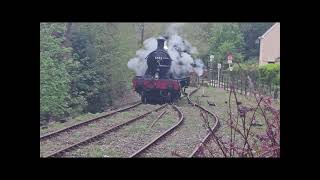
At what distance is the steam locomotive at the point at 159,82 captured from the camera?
43.3 feet

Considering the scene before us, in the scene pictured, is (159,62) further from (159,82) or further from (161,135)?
(161,135)

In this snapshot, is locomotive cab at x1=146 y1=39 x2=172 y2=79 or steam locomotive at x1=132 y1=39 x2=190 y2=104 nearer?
steam locomotive at x1=132 y1=39 x2=190 y2=104

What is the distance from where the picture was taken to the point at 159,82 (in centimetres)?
1361

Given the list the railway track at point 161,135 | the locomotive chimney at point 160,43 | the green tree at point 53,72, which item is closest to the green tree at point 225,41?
the railway track at point 161,135

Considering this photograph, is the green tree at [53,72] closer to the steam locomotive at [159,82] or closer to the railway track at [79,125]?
the railway track at [79,125]

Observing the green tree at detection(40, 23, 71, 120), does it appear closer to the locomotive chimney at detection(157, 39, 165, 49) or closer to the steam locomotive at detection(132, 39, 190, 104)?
the steam locomotive at detection(132, 39, 190, 104)

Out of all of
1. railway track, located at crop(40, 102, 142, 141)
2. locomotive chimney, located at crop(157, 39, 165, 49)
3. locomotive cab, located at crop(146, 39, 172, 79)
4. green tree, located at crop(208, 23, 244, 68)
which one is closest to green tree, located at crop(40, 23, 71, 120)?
railway track, located at crop(40, 102, 142, 141)

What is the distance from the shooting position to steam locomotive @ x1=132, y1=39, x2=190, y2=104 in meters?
13.2
